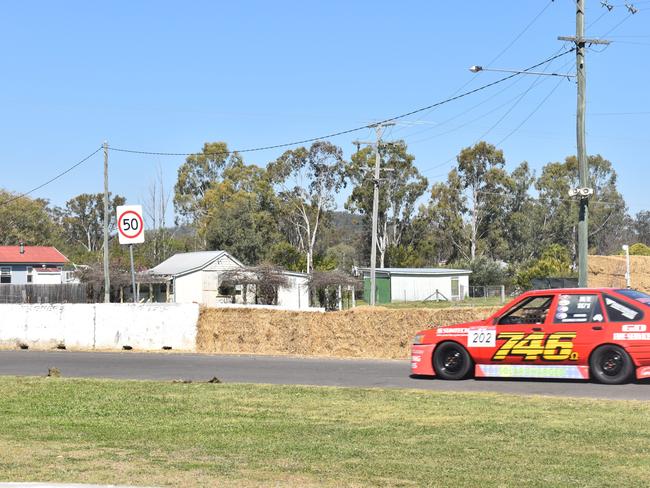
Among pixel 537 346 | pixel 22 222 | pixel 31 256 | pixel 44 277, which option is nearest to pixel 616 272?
pixel 537 346

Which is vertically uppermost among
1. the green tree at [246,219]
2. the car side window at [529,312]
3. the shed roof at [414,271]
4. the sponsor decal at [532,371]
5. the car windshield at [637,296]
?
the green tree at [246,219]

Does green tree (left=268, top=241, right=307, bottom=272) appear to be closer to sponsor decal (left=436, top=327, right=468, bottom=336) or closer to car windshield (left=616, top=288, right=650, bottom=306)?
sponsor decal (left=436, top=327, right=468, bottom=336)

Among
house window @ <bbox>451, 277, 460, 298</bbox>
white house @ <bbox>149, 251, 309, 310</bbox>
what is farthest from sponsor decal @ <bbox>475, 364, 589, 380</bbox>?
house window @ <bbox>451, 277, 460, 298</bbox>

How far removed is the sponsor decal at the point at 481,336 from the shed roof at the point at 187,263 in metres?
42.9

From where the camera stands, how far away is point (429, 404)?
1188cm

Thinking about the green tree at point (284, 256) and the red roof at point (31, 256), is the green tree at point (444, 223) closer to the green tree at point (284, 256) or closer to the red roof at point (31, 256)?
the green tree at point (284, 256)

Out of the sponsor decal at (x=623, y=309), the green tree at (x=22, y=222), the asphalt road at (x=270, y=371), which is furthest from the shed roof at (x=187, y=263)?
the green tree at (x=22, y=222)

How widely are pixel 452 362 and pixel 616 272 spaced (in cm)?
3053

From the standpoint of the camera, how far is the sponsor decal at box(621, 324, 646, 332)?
13.8 meters

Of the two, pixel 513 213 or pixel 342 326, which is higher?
pixel 513 213

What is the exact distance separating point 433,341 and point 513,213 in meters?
71.5

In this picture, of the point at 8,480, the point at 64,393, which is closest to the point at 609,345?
the point at 64,393

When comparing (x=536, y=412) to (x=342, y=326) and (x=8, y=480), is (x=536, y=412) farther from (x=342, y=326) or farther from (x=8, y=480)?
(x=342, y=326)

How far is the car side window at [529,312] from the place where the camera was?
14883 millimetres
